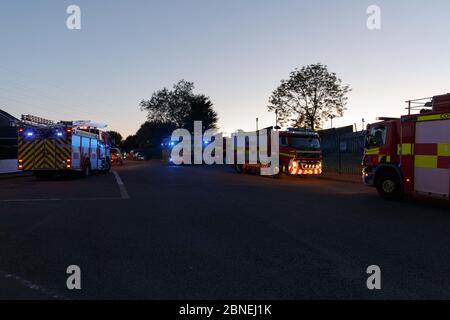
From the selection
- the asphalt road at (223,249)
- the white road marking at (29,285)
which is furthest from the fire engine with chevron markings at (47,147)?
the white road marking at (29,285)

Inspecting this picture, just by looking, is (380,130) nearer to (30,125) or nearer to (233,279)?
(233,279)

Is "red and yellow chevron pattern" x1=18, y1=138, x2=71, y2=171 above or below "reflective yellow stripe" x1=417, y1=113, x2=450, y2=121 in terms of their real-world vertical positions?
below

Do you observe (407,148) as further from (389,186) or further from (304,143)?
(304,143)

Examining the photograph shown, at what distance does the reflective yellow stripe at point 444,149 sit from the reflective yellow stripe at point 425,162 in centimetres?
21

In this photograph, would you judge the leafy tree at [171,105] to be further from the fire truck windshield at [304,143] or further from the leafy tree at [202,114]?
the fire truck windshield at [304,143]

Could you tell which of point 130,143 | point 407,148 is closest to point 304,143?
point 407,148

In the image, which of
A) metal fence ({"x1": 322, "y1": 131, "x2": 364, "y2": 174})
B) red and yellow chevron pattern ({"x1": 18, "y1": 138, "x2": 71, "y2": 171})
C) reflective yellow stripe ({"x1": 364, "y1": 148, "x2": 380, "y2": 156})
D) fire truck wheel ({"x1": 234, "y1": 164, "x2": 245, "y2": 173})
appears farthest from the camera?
metal fence ({"x1": 322, "y1": 131, "x2": 364, "y2": 174})

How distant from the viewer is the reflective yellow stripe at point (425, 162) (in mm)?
12297

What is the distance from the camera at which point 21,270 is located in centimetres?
592

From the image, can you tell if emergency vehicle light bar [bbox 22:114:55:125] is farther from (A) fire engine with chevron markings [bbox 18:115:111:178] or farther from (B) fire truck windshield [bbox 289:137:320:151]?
(B) fire truck windshield [bbox 289:137:320:151]

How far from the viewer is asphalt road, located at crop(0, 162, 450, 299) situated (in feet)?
17.1

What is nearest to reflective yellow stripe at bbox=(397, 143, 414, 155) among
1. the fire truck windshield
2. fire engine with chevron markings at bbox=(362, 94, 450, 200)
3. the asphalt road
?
fire engine with chevron markings at bbox=(362, 94, 450, 200)
